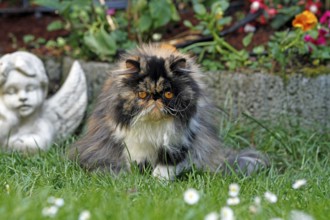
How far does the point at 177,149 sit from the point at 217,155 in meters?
0.42

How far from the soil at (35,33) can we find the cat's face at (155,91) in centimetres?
209

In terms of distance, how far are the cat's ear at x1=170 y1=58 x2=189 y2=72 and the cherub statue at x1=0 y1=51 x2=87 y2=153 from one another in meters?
1.33

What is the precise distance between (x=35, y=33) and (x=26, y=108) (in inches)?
65.9

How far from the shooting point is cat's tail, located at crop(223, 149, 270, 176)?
4.07 m

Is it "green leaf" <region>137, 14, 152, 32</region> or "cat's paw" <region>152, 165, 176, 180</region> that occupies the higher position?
"green leaf" <region>137, 14, 152, 32</region>

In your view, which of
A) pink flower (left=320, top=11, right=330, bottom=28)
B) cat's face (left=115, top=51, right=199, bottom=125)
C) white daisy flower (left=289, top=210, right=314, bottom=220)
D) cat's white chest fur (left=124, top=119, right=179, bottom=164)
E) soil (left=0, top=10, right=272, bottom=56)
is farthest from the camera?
soil (left=0, top=10, right=272, bottom=56)

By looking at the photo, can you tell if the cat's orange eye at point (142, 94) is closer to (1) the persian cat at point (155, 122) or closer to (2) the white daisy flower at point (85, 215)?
(1) the persian cat at point (155, 122)

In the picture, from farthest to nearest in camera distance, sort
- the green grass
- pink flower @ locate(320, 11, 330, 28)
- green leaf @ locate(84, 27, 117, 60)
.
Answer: green leaf @ locate(84, 27, 117, 60) → pink flower @ locate(320, 11, 330, 28) → the green grass

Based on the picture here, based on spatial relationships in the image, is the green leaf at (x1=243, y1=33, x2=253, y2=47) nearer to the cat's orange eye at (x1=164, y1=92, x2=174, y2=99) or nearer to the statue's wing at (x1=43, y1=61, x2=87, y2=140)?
the statue's wing at (x1=43, y1=61, x2=87, y2=140)

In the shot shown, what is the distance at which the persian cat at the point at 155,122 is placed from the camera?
367 centimetres

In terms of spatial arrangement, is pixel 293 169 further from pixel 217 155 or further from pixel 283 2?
pixel 283 2

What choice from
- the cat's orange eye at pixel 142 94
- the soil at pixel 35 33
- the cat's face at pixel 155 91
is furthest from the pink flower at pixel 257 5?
the cat's orange eye at pixel 142 94

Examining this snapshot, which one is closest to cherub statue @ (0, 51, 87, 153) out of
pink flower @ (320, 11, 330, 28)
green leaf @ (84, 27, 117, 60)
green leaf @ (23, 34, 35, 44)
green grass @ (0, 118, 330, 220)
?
green grass @ (0, 118, 330, 220)

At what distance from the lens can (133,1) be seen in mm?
5879
